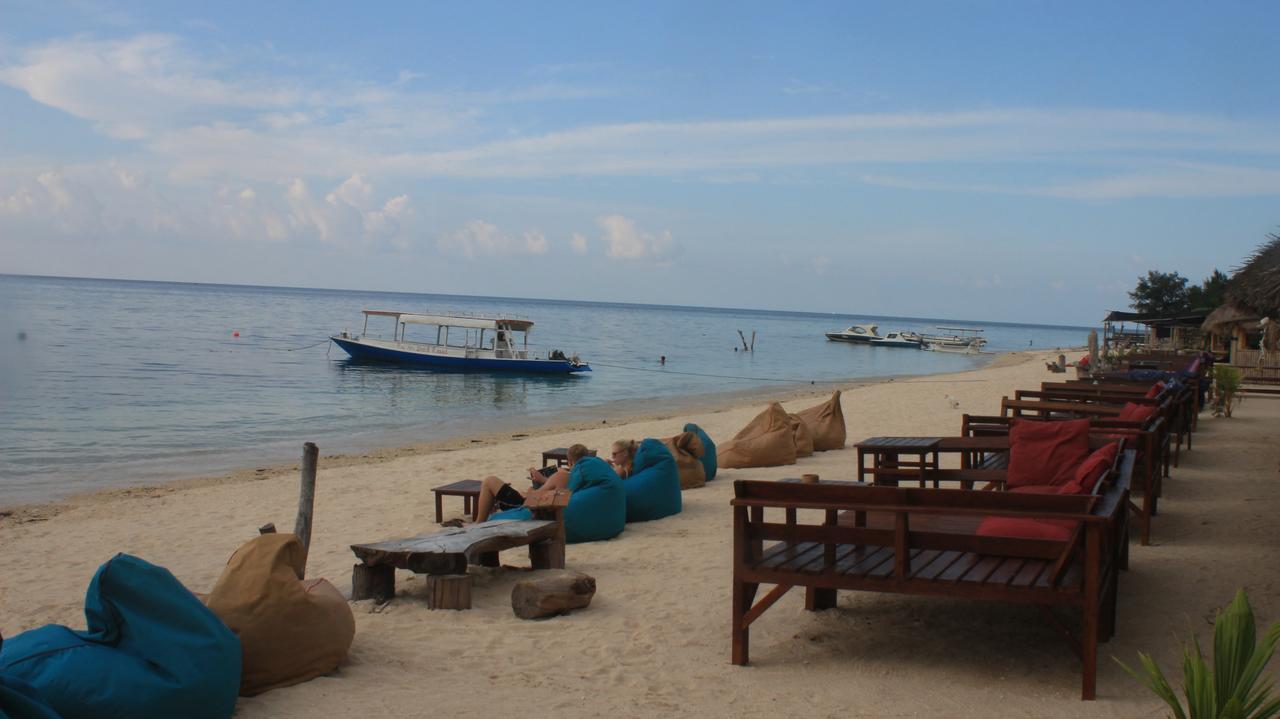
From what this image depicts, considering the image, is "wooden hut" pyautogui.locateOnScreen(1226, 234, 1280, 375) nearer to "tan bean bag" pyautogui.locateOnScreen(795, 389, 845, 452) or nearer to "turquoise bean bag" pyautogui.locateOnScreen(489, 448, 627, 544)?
"tan bean bag" pyautogui.locateOnScreen(795, 389, 845, 452)

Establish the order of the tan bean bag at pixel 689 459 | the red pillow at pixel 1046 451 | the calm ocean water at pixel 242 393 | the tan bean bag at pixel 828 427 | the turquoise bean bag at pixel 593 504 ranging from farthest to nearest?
the calm ocean water at pixel 242 393, the tan bean bag at pixel 828 427, the tan bean bag at pixel 689 459, the turquoise bean bag at pixel 593 504, the red pillow at pixel 1046 451

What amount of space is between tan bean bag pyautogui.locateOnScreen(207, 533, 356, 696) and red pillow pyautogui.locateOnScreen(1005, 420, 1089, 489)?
15.7 ft

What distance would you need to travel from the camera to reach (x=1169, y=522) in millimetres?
8164

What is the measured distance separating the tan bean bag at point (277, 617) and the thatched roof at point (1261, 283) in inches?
365

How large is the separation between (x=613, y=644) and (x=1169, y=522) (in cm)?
514

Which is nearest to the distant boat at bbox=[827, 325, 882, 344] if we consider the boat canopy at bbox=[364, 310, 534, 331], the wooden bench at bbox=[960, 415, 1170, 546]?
the boat canopy at bbox=[364, 310, 534, 331]

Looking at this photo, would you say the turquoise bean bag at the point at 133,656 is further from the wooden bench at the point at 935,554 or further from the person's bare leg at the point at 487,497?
the person's bare leg at the point at 487,497

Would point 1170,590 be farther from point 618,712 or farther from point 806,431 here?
point 806,431

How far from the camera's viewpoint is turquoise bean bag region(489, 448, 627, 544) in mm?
8547

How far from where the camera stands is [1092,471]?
555cm

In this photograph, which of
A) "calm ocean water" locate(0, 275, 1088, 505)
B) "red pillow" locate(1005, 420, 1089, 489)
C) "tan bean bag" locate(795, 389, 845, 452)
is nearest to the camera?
"red pillow" locate(1005, 420, 1089, 489)

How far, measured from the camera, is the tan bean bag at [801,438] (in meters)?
13.8

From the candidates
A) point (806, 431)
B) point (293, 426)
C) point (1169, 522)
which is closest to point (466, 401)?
point (293, 426)

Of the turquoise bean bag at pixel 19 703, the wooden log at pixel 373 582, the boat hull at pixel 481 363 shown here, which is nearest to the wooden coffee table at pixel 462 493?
the wooden log at pixel 373 582
